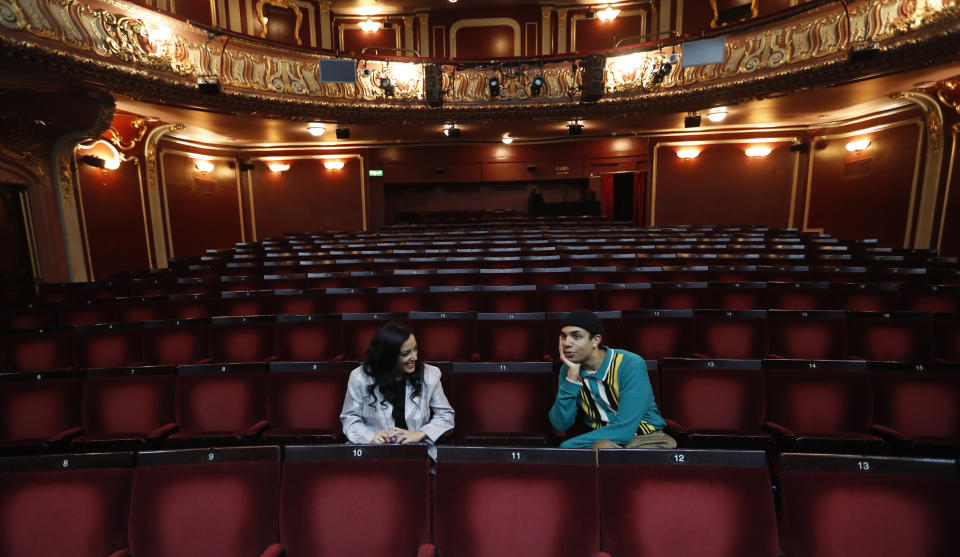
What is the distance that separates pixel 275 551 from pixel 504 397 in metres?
1.09

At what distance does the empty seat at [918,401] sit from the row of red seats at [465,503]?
96 centimetres

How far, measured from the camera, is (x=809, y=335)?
8.66 feet

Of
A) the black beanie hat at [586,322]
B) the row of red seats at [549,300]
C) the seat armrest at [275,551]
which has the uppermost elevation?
the black beanie hat at [586,322]

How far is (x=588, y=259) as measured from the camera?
508 centimetres

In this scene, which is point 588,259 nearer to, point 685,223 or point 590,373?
point 590,373

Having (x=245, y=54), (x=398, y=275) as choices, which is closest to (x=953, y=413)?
(x=398, y=275)

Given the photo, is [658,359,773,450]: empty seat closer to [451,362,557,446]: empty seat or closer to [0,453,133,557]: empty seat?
[451,362,557,446]: empty seat

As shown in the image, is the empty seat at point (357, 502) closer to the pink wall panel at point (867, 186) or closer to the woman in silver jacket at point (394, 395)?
the woman in silver jacket at point (394, 395)

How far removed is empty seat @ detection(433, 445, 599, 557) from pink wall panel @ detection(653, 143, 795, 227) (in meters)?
10.1

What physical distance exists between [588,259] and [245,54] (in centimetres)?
612

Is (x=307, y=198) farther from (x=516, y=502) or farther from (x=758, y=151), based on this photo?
(x=758, y=151)

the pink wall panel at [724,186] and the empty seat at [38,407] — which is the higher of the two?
the pink wall panel at [724,186]

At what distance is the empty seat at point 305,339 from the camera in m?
2.86

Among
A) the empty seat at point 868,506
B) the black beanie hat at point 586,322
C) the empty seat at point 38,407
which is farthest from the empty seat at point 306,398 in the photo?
the empty seat at point 868,506
